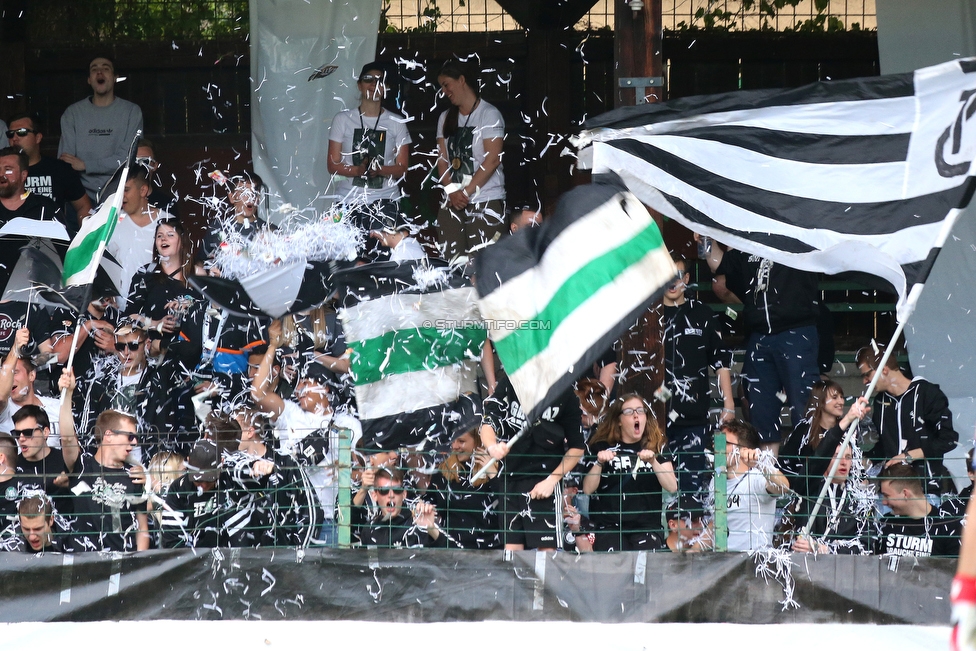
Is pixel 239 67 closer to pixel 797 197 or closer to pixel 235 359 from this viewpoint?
pixel 235 359

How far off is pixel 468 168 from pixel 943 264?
328 centimetres

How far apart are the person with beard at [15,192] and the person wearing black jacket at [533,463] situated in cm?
358

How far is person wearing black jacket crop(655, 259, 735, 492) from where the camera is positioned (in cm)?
764

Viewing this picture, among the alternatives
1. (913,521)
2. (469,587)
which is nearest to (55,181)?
(469,587)

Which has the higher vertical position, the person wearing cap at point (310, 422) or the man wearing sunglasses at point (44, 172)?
the man wearing sunglasses at point (44, 172)

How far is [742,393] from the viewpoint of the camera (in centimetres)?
822

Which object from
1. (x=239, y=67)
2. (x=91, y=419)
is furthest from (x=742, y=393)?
(x=239, y=67)

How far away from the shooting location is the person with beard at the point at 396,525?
674 cm

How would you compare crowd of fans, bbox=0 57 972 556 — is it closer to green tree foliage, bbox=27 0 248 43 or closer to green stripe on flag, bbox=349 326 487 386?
green stripe on flag, bbox=349 326 487 386

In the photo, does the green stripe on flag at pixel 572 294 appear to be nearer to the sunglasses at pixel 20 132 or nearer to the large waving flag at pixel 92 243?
the large waving flag at pixel 92 243

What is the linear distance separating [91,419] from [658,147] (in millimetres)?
3828

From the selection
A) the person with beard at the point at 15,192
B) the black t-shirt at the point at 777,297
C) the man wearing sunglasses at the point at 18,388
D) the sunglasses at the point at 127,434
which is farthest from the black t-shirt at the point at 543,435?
the person with beard at the point at 15,192

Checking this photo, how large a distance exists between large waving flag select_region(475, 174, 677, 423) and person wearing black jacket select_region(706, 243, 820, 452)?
8.48 feet

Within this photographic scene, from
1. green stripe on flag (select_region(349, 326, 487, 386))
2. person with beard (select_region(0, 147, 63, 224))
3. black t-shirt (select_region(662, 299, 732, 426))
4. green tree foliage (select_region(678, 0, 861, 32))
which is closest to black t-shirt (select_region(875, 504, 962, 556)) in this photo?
black t-shirt (select_region(662, 299, 732, 426))
